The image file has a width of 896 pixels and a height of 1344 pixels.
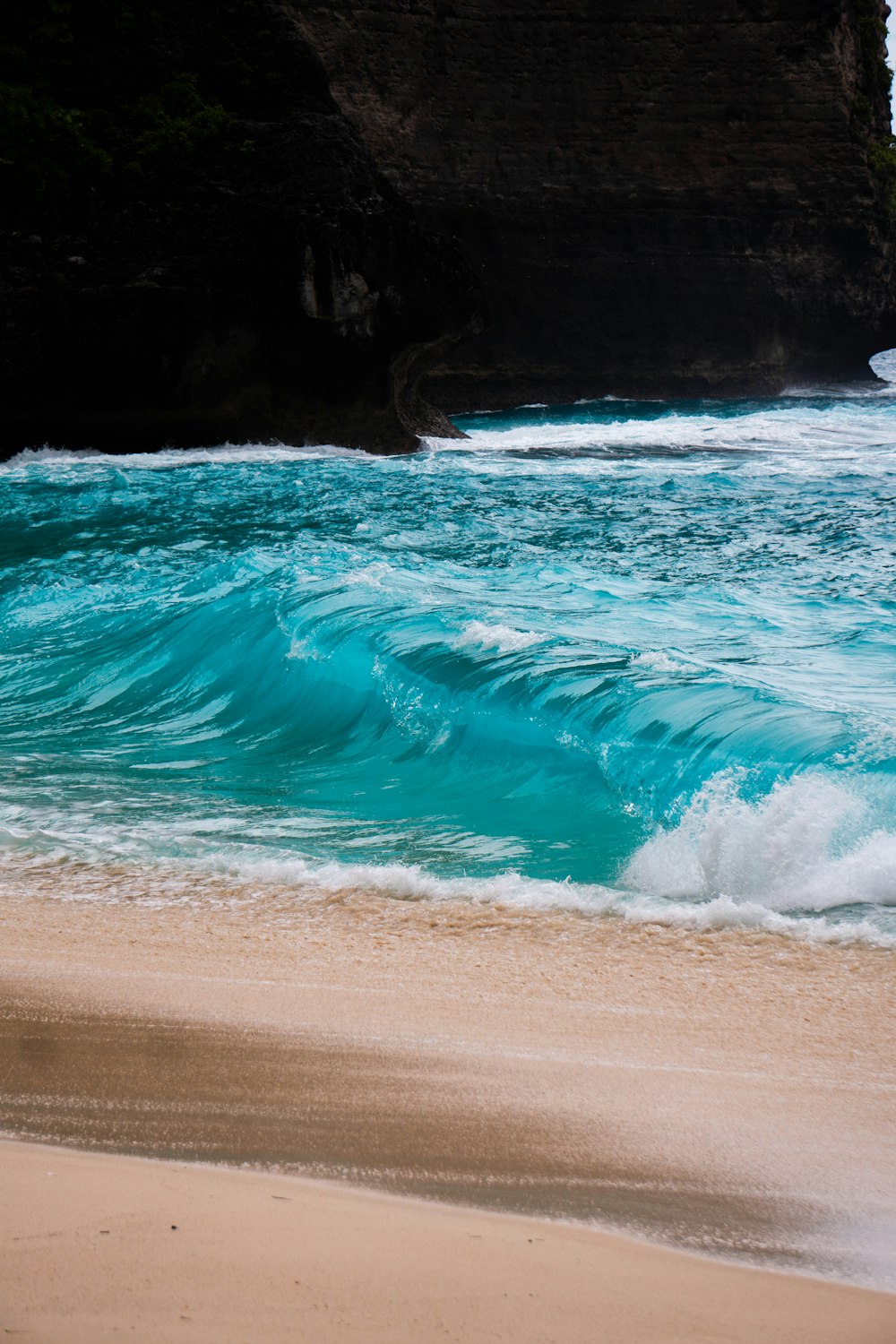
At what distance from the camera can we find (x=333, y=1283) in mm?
1520

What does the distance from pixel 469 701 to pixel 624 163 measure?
26.0 m

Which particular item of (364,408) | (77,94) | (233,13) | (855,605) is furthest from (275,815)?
(233,13)

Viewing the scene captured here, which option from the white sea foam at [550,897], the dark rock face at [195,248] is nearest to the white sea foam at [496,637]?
the white sea foam at [550,897]

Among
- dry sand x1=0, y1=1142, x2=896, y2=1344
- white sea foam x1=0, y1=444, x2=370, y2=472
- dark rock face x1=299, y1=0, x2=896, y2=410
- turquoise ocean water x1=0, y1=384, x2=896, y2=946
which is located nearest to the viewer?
dry sand x1=0, y1=1142, x2=896, y2=1344

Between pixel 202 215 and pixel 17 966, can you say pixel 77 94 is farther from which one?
pixel 17 966

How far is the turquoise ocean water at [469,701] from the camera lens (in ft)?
12.3

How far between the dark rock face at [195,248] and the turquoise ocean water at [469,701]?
4.43 metres

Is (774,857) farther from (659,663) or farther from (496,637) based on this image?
(496,637)

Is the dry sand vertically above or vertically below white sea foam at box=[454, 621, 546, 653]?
below

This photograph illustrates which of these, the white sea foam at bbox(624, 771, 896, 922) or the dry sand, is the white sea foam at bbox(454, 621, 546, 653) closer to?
the white sea foam at bbox(624, 771, 896, 922)

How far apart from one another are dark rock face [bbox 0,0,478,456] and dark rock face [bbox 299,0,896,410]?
30.4 ft

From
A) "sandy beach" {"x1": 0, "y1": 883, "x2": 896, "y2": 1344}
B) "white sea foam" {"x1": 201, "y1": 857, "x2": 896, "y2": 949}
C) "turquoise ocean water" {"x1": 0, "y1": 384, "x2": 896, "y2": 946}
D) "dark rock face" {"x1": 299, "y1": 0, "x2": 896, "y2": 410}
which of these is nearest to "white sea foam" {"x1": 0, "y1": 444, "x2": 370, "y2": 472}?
"turquoise ocean water" {"x1": 0, "y1": 384, "x2": 896, "y2": 946}

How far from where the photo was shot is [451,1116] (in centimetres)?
211

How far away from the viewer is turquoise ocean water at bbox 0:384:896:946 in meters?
3.76
